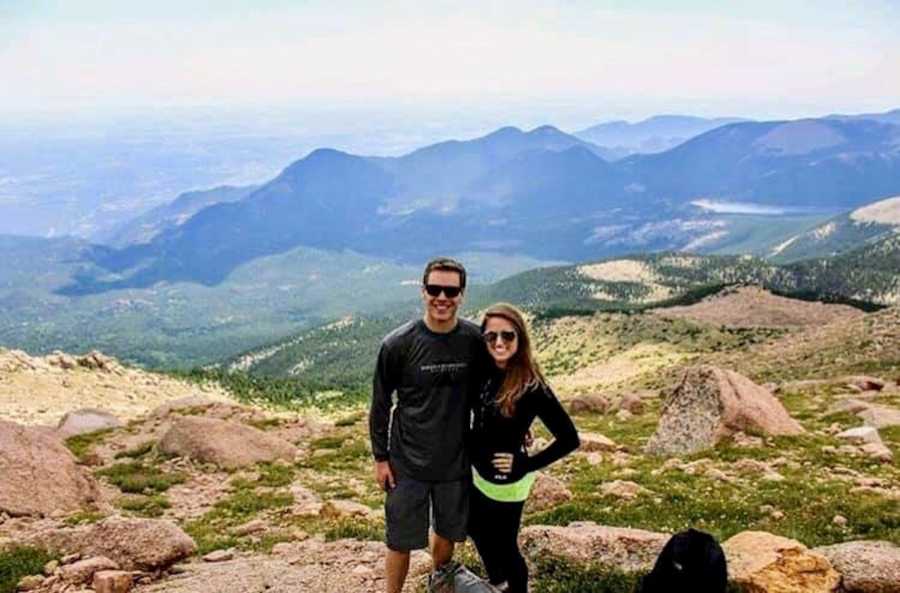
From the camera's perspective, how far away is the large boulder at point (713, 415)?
90.0 ft

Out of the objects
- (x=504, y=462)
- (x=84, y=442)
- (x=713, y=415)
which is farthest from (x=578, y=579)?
(x=84, y=442)

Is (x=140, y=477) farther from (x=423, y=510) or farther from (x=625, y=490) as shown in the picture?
(x=423, y=510)

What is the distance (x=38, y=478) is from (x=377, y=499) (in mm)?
9157

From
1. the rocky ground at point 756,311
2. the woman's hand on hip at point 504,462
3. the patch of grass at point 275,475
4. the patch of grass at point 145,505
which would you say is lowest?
the rocky ground at point 756,311

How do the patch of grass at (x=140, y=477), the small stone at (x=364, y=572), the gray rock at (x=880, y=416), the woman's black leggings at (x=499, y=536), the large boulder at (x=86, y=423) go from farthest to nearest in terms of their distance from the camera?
the large boulder at (x=86, y=423) < the gray rock at (x=880, y=416) < the patch of grass at (x=140, y=477) < the small stone at (x=364, y=572) < the woman's black leggings at (x=499, y=536)

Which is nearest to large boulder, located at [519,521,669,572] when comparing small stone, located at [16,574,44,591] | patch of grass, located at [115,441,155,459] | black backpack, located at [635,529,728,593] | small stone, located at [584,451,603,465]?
black backpack, located at [635,529,728,593]

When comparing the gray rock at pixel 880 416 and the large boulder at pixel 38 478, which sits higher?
the large boulder at pixel 38 478

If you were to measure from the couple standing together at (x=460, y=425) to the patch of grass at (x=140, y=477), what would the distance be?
15.9m

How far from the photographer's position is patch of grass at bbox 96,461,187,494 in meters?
23.8

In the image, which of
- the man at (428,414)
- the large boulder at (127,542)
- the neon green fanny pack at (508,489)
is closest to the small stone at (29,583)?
the large boulder at (127,542)

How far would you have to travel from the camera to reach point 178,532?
15.0 meters

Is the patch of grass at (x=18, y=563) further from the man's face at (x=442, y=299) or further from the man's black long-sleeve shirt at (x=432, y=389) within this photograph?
the man's face at (x=442, y=299)

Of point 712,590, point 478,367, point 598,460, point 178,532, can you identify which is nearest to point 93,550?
point 178,532

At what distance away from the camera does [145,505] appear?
848 inches
